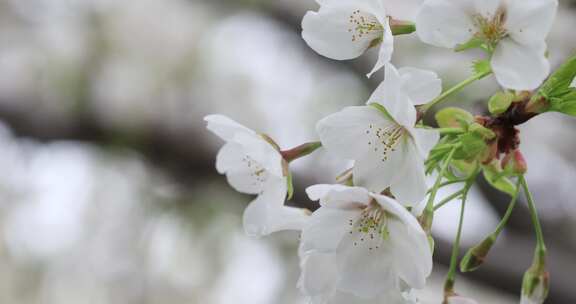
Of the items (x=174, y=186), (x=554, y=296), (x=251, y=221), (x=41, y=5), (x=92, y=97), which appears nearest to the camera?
(x=251, y=221)

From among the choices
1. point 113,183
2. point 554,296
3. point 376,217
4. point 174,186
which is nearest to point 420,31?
point 376,217

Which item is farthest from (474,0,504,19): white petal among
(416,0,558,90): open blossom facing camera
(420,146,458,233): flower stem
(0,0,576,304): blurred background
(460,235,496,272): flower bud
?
(0,0,576,304): blurred background

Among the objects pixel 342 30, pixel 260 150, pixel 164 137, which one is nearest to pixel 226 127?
pixel 260 150

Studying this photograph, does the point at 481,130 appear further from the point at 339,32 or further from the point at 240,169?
the point at 240,169

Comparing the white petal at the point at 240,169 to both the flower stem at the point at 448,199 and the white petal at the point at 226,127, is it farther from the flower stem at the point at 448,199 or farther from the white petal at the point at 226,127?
the flower stem at the point at 448,199

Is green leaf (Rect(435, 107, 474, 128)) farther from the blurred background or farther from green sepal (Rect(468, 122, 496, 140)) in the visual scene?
the blurred background

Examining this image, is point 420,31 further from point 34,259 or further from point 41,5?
point 41,5
